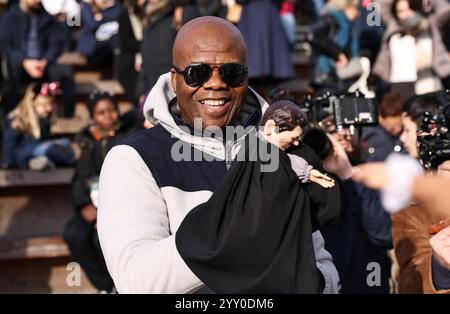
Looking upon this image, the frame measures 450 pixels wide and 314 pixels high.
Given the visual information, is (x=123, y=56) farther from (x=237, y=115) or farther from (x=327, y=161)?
(x=237, y=115)

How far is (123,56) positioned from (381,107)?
3.11m

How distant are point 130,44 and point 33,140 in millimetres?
1521

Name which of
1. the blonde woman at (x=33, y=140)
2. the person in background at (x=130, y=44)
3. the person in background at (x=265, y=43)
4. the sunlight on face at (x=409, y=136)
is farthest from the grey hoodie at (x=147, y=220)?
the person in background at (x=130, y=44)

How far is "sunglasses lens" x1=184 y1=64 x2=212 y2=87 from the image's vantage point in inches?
124

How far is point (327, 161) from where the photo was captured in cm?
438

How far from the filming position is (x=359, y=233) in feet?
16.6

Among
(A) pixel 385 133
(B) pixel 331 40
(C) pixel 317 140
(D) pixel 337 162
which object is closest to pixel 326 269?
(C) pixel 317 140

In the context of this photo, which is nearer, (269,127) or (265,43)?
(269,127)

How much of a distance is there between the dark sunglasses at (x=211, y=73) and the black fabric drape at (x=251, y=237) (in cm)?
54

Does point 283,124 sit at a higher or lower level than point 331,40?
lower

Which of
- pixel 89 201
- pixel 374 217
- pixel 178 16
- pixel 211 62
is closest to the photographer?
pixel 211 62

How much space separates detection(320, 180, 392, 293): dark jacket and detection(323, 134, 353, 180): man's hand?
15.4 inches

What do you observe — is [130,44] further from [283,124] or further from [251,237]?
[251,237]

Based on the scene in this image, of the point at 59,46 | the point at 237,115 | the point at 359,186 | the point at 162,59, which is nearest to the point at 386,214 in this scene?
the point at 359,186
